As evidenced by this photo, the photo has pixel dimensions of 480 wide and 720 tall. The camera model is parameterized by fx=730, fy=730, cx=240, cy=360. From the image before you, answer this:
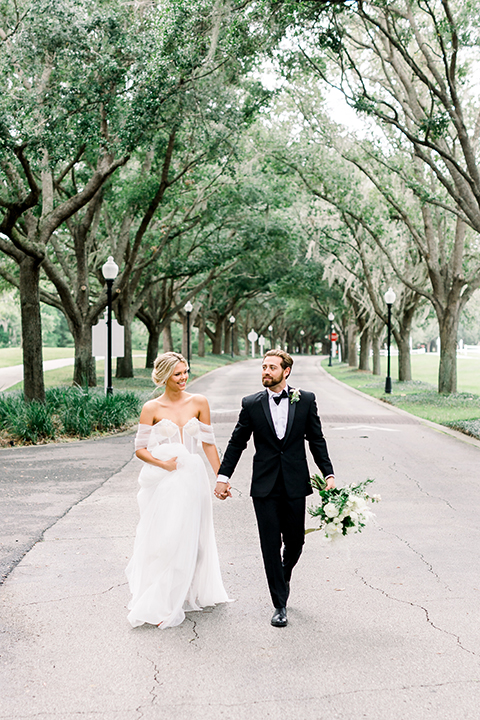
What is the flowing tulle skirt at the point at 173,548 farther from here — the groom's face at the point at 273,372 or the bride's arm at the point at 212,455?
the groom's face at the point at 273,372

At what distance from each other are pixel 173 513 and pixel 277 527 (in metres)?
0.72

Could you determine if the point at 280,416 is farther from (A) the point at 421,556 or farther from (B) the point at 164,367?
(A) the point at 421,556

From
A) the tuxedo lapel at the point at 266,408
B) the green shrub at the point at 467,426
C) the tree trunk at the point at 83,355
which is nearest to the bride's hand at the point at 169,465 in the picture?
the tuxedo lapel at the point at 266,408

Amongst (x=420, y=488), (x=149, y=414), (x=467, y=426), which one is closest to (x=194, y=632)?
(x=149, y=414)

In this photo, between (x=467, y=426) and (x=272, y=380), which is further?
(x=467, y=426)

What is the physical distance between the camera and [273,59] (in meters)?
18.1

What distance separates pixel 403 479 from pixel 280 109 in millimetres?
17954

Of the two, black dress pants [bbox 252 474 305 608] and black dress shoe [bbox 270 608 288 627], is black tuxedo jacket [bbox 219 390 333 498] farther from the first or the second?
black dress shoe [bbox 270 608 288 627]

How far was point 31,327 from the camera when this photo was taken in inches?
651

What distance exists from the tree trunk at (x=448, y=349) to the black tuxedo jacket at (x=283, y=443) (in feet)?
64.8

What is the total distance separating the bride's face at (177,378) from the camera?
515cm

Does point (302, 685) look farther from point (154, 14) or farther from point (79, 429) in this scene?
point (154, 14)

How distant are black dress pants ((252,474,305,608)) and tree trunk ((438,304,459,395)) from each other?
65.2ft

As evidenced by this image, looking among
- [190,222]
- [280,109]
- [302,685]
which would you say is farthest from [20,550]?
[190,222]
